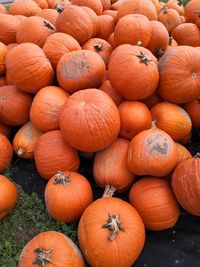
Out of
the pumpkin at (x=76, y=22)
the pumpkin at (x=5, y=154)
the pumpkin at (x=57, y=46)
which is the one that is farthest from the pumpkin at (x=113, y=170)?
the pumpkin at (x=76, y=22)

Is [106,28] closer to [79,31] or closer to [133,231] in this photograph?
[79,31]

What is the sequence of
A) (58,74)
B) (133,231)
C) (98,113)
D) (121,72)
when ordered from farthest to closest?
(58,74), (121,72), (98,113), (133,231)

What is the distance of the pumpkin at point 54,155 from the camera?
97.4 inches

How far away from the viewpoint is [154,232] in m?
2.31

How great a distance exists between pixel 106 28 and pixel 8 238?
2.39 metres

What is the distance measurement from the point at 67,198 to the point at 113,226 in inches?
18.2

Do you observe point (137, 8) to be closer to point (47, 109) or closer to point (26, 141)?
point (47, 109)

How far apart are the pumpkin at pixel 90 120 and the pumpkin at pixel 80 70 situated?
274 mm

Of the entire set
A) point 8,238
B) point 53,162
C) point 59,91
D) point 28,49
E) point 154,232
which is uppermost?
point 28,49

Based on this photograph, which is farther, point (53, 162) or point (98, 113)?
point (53, 162)

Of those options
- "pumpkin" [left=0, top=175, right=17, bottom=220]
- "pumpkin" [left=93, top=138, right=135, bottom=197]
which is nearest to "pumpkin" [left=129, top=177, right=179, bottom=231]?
"pumpkin" [left=93, top=138, right=135, bottom=197]

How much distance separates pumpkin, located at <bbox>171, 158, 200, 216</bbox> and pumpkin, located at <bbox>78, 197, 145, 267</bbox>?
14.4 inches

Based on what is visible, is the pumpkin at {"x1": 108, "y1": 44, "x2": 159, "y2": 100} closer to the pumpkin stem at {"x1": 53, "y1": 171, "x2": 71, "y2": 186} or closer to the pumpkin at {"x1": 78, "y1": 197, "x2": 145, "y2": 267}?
A: the pumpkin stem at {"x1": 53, "y1": 171, "x2": 71, "y2": 186}

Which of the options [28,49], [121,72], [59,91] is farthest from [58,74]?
[121,72]
